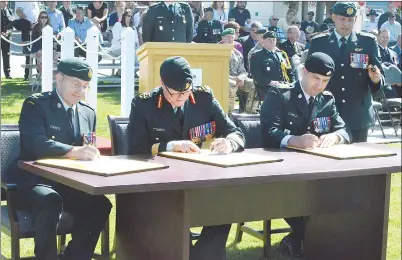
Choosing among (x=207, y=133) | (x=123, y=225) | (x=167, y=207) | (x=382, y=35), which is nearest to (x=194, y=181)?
(x=167, y=207)

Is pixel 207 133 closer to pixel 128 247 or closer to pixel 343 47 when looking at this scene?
pixel 128 247

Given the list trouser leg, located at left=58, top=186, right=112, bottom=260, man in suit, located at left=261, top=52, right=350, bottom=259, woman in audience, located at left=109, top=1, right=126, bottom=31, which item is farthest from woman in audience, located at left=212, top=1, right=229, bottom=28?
trouser leg, located at left=58, top=186, right=112, bottom=260

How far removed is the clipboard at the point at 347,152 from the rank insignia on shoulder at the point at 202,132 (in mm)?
471

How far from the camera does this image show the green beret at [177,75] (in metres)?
A: 3.92

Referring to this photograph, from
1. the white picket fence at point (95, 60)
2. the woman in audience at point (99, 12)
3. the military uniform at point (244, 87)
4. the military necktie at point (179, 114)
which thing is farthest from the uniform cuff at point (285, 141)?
the woman in audience at point (99, 12)

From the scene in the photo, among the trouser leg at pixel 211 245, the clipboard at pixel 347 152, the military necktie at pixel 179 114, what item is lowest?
the trouser leg at pixel 211 245

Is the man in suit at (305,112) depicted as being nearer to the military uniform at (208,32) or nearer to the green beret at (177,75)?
the green beret at (177,75)

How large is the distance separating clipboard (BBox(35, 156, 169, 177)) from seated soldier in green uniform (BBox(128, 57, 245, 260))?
0.41 metres

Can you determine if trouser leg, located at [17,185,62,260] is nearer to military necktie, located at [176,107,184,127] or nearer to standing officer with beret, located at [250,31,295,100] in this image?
military necktie, located at [176,107,184,127]

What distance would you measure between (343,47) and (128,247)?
2.50 meters

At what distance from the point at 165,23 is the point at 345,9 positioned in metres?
3.33

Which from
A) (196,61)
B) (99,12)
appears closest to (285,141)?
(196,61)

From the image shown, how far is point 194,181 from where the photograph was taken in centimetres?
313

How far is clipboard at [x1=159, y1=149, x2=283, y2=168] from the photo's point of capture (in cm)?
361
